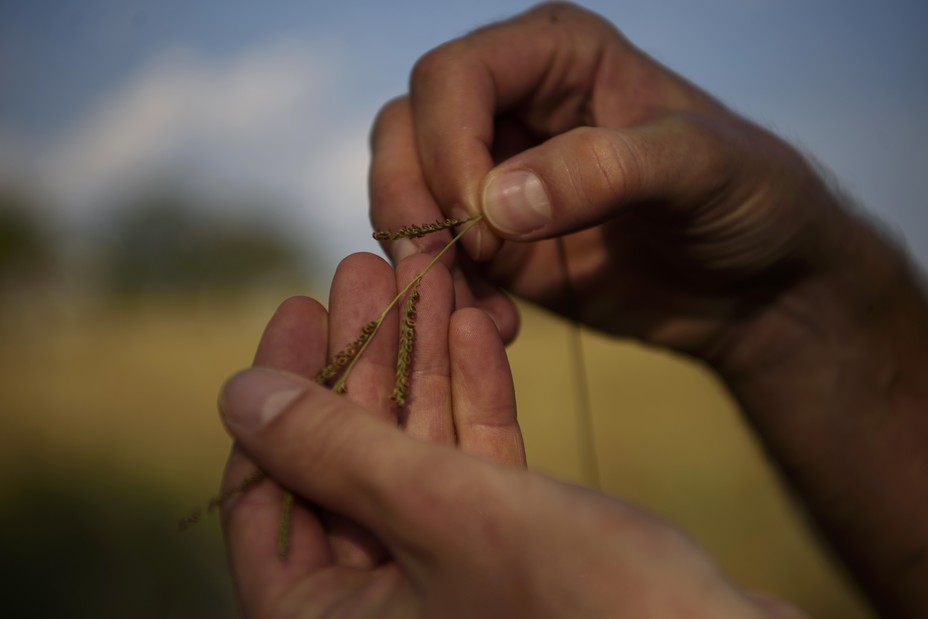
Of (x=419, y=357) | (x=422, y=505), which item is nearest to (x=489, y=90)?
(x=419, y=357)

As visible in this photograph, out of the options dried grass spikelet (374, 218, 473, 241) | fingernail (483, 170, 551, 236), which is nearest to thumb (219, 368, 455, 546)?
dried grass spikelet (374, 218, 473, 241)

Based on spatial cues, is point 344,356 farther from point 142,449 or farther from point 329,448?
point 142,449

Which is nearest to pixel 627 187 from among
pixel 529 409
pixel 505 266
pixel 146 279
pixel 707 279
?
pixel 505 266

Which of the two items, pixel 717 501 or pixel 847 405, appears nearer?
pixel 847 405

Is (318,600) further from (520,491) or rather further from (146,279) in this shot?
(146,279)

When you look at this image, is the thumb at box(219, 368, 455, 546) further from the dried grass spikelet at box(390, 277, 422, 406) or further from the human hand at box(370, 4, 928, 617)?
the human hand at box(370, 4, 928, 617)
